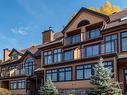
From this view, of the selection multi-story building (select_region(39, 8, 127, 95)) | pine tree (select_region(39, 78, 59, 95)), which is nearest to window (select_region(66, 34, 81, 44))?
multi-story building (select_region(39, 8, 127, 95))

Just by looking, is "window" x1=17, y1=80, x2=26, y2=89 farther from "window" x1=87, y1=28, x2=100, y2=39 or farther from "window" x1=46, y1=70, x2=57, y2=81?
"window" x1=87, y1=28, x2=100, y2=39

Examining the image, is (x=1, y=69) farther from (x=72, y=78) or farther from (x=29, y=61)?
(x=72, y=78)

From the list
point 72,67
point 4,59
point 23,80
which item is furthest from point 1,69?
point 72,67

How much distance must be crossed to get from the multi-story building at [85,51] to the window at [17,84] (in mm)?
7890

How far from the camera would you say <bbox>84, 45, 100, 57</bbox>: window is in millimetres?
38469

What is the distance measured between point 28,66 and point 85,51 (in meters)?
15.5

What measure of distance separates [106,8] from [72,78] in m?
28.5

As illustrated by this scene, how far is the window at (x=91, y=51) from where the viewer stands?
3847 cm

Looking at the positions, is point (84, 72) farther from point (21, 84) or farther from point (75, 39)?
point (21, 84)

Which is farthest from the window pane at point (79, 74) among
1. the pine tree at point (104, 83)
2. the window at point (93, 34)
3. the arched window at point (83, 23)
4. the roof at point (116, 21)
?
the arched window at point (83, 23)

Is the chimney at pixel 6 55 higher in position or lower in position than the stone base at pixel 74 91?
higher

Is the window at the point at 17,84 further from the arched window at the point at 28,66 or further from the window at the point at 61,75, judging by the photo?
the window at the point at 61,75

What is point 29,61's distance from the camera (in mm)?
52094

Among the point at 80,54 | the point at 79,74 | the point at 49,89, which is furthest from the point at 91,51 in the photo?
the point at 49,89
